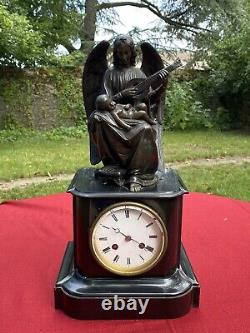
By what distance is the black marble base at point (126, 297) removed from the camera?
1268 mm

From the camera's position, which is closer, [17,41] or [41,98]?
[17,41]

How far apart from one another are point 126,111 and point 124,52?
0.22m

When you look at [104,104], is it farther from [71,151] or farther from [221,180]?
[71,151]

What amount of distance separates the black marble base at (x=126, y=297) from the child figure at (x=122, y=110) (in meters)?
0.51

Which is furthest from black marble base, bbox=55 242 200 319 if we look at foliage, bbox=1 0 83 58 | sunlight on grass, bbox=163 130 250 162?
foliage, bbox=1 0 83 58

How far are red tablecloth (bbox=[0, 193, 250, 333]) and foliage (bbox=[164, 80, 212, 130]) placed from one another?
479cm

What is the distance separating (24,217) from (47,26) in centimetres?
637

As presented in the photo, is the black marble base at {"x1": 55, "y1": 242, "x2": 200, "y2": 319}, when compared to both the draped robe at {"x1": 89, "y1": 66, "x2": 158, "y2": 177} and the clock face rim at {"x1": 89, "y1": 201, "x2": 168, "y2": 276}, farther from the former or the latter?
the draped robe at {"x1": 89, "y1": 66, "x2": 158, "y2": 177}

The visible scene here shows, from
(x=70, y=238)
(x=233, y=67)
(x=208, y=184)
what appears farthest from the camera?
(x=233, y=67)

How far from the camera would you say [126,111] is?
1360mm

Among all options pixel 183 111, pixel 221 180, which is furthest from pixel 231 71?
pixel 221 180

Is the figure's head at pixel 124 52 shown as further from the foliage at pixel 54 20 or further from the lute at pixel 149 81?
the foliage at pixel 54 20

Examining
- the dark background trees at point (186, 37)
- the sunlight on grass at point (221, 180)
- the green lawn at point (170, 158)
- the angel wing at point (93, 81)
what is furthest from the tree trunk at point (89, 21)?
the angel wing at point (93, 81)

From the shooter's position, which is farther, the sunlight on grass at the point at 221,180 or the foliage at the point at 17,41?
the foliage at the point at 17,41
